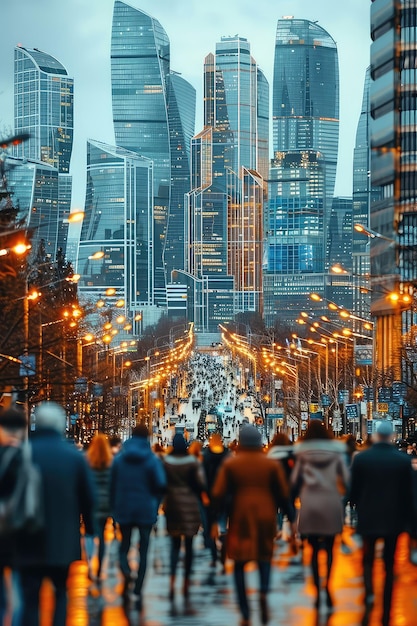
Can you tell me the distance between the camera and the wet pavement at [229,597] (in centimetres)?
1617

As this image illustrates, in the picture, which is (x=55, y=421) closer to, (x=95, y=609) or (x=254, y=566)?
(x=95, y=609)

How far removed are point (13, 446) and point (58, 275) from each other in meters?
→ 88.7

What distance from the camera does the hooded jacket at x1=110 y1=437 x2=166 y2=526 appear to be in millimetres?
17703

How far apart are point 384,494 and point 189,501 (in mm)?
3524

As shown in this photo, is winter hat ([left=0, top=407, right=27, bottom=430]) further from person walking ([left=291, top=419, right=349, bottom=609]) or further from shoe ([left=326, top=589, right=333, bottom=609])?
shoe ([left=326, top=589, right=333, bottom=609])

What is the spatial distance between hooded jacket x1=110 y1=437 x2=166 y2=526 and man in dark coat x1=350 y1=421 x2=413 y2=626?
2.46 meters

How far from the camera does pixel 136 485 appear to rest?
1780 cm

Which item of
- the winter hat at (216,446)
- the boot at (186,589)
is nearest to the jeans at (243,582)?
the boot at (186,589)

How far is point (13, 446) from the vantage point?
37.4 feet

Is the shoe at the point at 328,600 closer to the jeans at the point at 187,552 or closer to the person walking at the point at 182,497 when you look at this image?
the person walking at the point at 182,497

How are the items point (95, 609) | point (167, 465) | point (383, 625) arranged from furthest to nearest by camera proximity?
point (167, 465)
point (95, 609)
point (383, 625)

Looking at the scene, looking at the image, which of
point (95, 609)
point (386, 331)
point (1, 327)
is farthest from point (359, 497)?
point (386, 331)

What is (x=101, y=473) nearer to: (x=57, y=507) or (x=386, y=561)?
(x=386, y=561)

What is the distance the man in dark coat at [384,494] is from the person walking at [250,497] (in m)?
1.03
